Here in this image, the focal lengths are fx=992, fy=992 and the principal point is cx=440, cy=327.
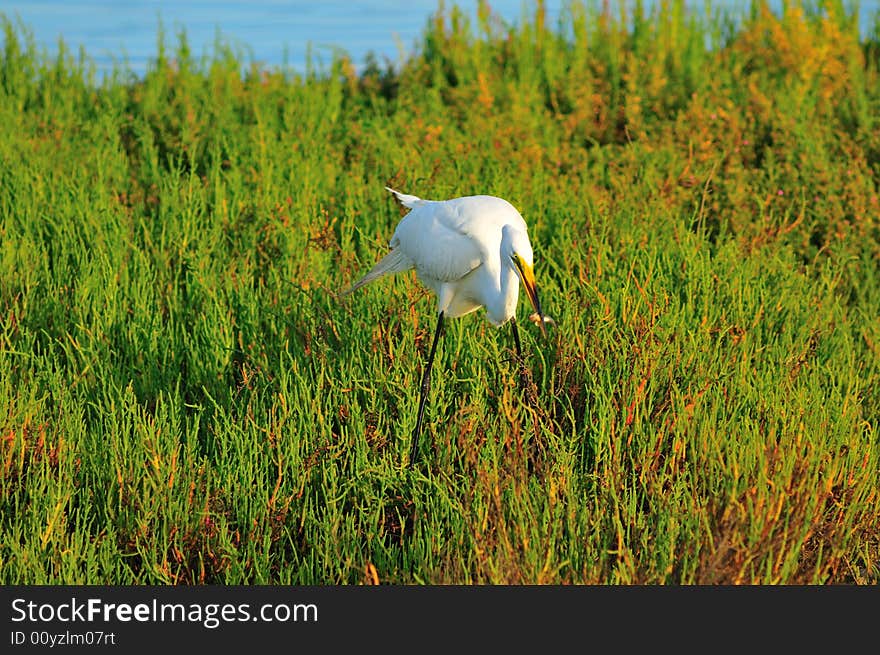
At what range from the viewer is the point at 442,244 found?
3424mm

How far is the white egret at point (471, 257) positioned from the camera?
3.27m

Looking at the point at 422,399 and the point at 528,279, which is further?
the point at 422,399

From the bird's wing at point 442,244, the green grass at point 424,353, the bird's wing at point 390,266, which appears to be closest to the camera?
the green grass at point 424,353

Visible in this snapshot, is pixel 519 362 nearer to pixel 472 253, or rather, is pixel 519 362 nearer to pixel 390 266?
pixel 472 253

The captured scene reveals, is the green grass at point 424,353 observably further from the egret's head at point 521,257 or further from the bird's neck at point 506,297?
the egret's head at point 521,257

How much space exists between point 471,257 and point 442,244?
12cm

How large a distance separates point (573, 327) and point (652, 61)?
4442 millimetres

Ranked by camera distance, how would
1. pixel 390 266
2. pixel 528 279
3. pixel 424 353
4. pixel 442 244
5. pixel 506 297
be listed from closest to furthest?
pixel 528 279
pixel 506 297
pixel 442 244
pixel 390 266
pixel 424 353

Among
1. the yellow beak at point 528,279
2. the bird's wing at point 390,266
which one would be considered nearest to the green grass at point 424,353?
the bird's wing at point 390,266

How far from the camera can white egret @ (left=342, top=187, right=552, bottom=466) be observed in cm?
327

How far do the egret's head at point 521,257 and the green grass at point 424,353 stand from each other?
1.22 ft

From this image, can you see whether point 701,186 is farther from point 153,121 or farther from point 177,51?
point 177,51

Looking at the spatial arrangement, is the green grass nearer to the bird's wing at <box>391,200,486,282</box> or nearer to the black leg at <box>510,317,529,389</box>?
the black leg at <box>510,317,529,389</box>

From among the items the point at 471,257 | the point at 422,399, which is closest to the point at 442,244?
the point at 471,257
